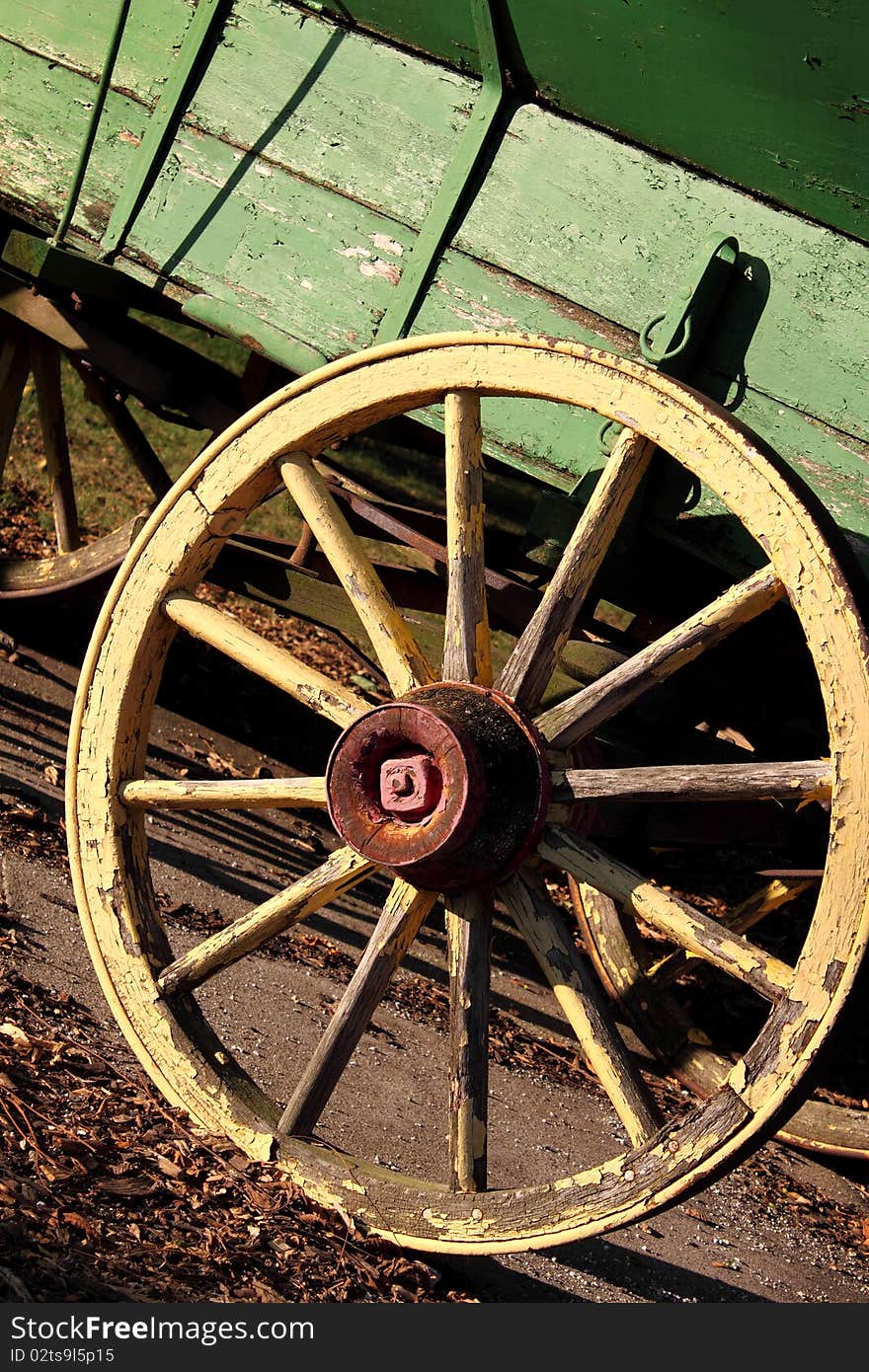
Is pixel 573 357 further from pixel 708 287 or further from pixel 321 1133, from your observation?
pixel 321 1133

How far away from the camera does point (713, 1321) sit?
222cm

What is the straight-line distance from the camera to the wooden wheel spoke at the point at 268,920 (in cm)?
254

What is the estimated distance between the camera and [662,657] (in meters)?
2.35

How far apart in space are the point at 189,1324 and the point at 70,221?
278 cm

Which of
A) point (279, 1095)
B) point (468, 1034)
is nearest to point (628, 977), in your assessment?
point (279, 1095)

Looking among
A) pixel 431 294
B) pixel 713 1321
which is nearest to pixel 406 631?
pixel 431 294

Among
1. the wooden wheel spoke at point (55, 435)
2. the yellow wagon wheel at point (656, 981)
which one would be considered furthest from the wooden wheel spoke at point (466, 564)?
the wooden wheel spoke at point (55, 435)

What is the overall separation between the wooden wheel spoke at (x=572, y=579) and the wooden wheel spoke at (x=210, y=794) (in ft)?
1.58

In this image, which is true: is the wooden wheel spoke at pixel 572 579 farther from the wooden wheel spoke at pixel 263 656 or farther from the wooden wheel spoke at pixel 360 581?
the wooden wheel spoke at pixel 263 656

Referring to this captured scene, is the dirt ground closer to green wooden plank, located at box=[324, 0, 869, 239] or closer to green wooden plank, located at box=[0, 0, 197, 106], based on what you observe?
green wooden plank, located at box=[0, 0, 197, 106]

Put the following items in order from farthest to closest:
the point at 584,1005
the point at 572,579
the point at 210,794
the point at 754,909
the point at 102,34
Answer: the point at 754,909
the point at 102,34
the point at 210,794
the point at 572,579
the point at 584,1005

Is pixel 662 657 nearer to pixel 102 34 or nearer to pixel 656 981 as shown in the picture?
pixel 656 981

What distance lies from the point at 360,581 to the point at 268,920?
2.27ft

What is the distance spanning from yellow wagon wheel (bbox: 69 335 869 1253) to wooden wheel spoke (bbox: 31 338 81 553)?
2.31m
